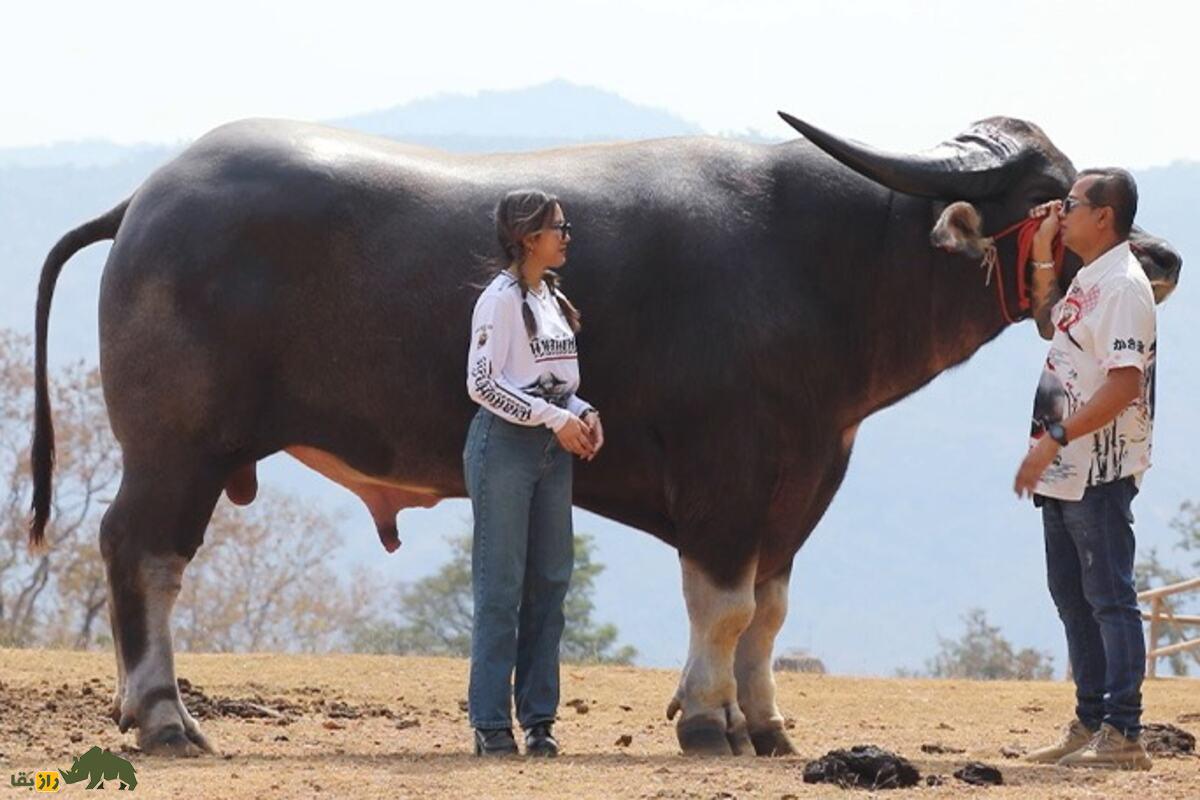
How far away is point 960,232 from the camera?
10266mm

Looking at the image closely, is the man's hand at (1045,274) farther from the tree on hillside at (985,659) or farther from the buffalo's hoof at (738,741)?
the tree on hillside at (985,659)

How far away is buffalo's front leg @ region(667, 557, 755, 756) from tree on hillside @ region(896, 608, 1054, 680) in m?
17.5

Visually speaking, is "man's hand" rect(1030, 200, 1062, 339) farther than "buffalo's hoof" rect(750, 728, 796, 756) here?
No

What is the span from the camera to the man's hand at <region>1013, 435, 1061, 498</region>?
8812 millimetres

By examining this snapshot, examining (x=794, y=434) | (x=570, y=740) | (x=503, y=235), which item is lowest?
(x=570, y=740)

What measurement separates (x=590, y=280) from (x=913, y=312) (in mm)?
1512

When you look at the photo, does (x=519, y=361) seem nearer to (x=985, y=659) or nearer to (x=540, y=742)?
(x=540, y=742)

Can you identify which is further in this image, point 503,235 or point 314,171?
point 314,171


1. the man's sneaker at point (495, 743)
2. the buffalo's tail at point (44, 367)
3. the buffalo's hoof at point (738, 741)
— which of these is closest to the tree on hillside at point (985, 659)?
the buffalo's hoof at point (738, 741)

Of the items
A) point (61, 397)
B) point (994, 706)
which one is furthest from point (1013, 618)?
point (994, 706)

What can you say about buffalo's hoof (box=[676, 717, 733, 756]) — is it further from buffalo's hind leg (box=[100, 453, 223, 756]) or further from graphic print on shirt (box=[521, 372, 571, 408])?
buffalo's hind leg (box=[100, 453, 223, 756])

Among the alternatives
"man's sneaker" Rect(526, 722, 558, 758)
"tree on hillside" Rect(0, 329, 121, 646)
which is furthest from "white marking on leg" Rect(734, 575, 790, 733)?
"tree on hillside" Rect(0, 329, 121, 646)

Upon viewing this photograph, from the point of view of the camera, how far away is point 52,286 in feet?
37.1

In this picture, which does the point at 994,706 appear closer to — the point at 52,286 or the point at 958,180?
the point at 958,180
